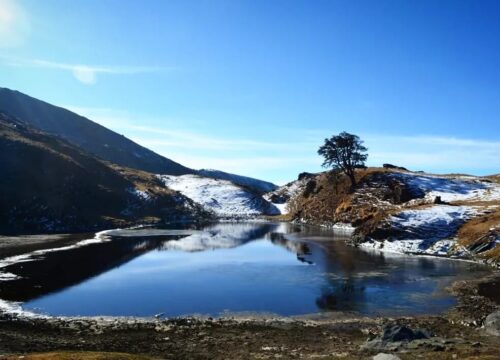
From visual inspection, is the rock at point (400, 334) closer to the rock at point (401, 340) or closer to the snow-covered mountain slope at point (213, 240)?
the rock at point (401, 340)

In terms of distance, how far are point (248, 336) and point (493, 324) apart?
20.5 m

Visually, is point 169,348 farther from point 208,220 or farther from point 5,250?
point 208,220

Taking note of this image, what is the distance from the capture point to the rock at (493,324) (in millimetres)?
37344

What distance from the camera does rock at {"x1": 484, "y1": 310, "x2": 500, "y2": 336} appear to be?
37.3 m

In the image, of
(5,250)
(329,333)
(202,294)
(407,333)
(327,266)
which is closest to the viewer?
(407,333)

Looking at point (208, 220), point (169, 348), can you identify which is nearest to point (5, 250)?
point (169, 348)

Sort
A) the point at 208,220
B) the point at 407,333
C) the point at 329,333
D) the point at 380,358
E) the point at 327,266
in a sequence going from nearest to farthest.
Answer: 1. the point at 380,358
2. the point at 407,333
3. the point at 329,333
4. the point at 327,266
5. the point at 208,220

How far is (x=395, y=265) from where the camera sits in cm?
7550

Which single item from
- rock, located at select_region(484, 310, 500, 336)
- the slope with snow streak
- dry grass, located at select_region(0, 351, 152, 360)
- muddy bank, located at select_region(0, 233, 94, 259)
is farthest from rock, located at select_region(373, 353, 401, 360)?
muddy bank, located at select_region(0, 233, 94, 259)

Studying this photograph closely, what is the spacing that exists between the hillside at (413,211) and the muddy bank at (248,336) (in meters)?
42.2

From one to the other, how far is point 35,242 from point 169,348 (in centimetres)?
8075

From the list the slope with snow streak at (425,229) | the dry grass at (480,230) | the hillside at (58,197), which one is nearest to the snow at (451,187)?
the slope with snow streak at (425,229)

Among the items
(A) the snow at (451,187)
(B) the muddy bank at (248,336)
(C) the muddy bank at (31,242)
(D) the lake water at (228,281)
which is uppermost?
(A) the snow at (451,187)

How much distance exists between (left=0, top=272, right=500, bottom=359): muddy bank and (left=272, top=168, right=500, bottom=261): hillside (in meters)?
42.2
